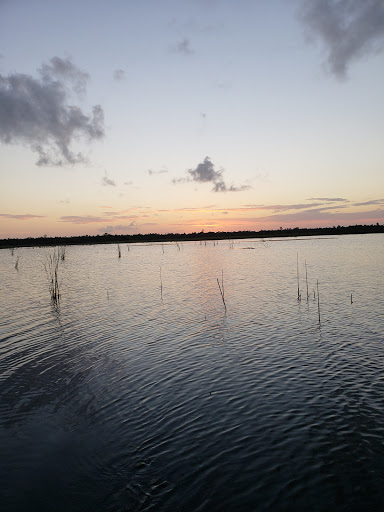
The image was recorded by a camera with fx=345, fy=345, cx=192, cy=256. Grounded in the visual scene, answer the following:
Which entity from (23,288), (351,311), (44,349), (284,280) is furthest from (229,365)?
(23,288)

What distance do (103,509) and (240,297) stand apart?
17.7m

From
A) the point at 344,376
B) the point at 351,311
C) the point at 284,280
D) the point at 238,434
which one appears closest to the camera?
the point at 238,434

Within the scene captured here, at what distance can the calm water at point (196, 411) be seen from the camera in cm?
569

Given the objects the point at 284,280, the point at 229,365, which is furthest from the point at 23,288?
the point at 229,365

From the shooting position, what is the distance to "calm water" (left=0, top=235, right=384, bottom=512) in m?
5.69

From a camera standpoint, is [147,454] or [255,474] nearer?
[255,474]

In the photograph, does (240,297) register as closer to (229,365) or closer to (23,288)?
(229,365)

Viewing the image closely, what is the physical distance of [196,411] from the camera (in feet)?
27.1

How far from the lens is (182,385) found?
9773 millimetres

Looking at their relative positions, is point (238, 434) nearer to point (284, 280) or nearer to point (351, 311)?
point (351, 311)

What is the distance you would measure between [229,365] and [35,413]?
567 centimetres

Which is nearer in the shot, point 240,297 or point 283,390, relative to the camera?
point 283,390

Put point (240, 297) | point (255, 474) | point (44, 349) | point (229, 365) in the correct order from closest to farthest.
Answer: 1. point (255, 474)
2. point (229, 365)
3. point (44, 349)
4. point (240, 297)

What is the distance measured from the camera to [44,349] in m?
13.7
